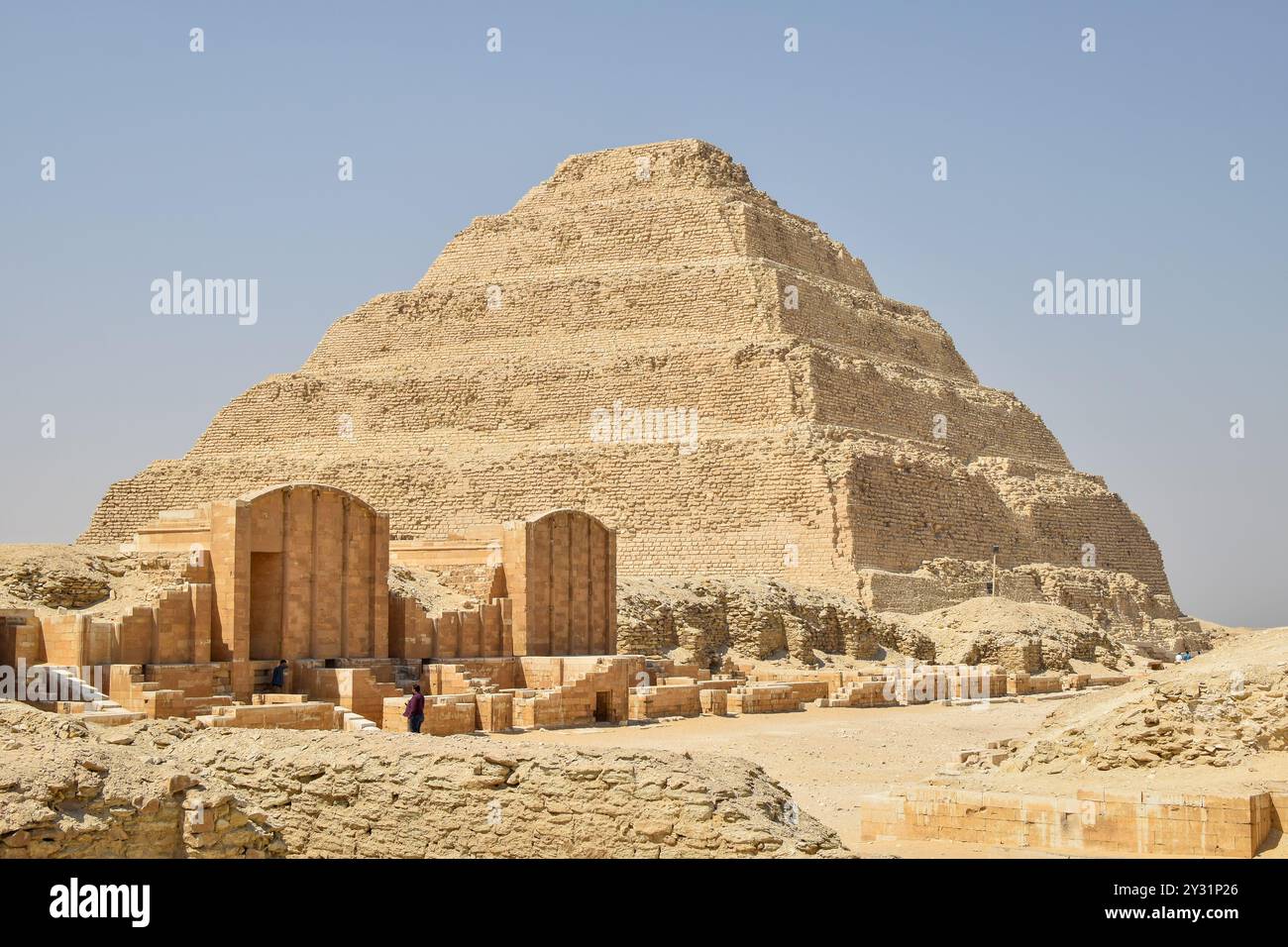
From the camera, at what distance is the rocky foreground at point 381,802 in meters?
9.27

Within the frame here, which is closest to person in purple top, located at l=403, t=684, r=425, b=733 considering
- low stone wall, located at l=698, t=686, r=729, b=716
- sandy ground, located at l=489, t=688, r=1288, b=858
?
sandy ground, located at l=489, t=688, r=1288, b=858

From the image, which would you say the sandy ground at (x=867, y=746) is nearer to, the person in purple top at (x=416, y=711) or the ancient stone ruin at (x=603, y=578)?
the ancient stone ruin at (x=603, y=578)

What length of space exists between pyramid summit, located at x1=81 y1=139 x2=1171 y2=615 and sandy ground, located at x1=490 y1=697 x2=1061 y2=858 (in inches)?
826

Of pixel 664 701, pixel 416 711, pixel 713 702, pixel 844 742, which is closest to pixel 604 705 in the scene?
pixel 664 701

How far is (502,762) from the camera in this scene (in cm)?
998

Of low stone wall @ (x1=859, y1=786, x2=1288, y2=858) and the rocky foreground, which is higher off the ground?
the rocky foreground

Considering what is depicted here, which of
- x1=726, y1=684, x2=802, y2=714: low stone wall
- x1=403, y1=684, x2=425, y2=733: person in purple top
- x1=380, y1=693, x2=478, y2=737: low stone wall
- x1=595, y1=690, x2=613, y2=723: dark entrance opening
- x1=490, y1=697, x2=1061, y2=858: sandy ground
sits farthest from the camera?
x1=726, y1=684, x2=802, y2=714: low stone wall

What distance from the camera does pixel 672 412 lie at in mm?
58719

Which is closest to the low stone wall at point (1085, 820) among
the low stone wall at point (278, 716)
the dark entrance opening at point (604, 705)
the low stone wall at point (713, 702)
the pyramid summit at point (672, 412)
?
the low stone wall at point (278, 716)

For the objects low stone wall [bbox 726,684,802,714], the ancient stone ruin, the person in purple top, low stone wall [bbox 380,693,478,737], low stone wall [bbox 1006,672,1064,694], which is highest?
the ancient stone ruin

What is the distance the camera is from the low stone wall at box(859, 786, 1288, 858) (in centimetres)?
1113

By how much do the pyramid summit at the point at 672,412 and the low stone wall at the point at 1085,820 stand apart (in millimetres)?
36699

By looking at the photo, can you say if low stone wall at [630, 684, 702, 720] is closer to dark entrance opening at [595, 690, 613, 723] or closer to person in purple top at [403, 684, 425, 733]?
dark entrance opening at [595, 690, 613, 723]

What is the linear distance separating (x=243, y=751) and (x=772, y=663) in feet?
91.3
